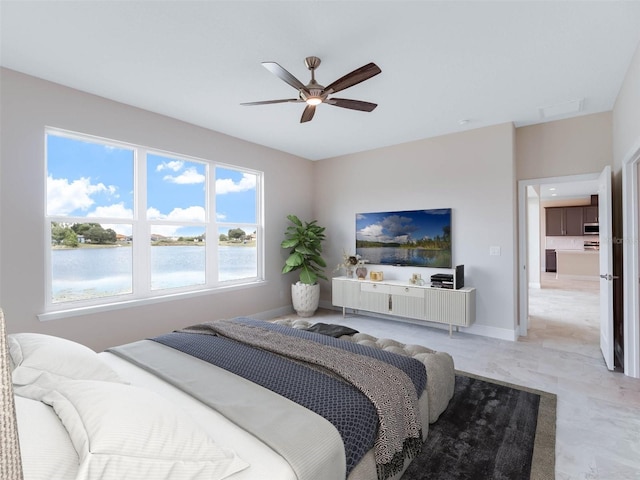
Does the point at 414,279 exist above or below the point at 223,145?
below

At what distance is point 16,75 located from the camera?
2.92 metres

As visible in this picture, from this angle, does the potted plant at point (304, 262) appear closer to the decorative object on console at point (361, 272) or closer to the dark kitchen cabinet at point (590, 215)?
the decorative object on console at point (361, 272)

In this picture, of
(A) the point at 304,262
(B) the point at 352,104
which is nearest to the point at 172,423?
(B) the point at 352,104

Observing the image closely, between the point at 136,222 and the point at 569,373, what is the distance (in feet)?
16.0

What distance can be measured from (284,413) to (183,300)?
3.22m

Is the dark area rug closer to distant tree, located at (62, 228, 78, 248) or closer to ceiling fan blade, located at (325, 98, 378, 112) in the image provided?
ceiling fan blade, located at (325, 98, 378, 112)

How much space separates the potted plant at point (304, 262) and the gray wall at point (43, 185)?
101 cm

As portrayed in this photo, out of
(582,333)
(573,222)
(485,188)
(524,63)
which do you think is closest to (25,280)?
(524,63)

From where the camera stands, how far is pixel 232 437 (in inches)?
48.9

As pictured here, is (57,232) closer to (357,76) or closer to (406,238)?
(357,76)

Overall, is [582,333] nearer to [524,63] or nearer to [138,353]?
[524,63]

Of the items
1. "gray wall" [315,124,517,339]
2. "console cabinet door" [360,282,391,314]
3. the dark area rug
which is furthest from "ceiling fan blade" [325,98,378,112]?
"console cabinet door" [360,282,391,314]

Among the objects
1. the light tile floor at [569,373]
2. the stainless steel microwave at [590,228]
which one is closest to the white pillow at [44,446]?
the light tile floor at [569,373]

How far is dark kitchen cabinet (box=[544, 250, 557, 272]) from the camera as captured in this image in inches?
422
